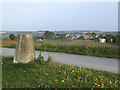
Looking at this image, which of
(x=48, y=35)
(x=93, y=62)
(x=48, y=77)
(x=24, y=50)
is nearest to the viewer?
(x=48, y=77)

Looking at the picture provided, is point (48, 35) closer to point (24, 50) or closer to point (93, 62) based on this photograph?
point (93, 62)

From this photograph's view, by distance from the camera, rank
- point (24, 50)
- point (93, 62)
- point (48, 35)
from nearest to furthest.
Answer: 1. point (24, 50)
2. point (93, 62)
3. point (48, 35)

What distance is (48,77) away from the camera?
427cm

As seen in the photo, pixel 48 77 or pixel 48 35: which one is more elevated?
pixel 48 35

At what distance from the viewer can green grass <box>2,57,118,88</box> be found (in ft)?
12.7

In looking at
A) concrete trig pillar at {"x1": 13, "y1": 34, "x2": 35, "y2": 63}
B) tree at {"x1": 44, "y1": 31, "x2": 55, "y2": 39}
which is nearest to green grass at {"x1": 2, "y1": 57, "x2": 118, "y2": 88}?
concrete trig pillar at {"x1": 13, "y1": 34, "x2": 35, "y2": 63}

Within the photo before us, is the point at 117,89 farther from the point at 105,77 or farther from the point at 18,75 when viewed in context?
the point at 18,75

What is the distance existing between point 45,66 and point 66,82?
142 centimetres

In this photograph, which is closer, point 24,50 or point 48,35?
point 24,50

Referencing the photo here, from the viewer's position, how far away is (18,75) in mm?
4297

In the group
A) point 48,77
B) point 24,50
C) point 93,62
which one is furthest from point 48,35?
point 48,77

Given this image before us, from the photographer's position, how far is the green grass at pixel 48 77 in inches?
152

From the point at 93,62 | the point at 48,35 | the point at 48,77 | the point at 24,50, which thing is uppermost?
the point at 48,35

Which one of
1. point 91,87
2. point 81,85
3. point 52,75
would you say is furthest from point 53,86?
point 91,87
